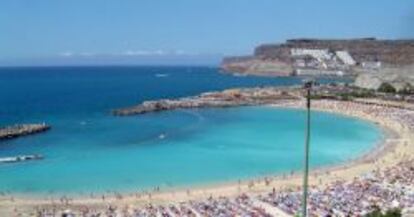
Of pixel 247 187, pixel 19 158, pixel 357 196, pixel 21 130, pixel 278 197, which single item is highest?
pixel 357 196

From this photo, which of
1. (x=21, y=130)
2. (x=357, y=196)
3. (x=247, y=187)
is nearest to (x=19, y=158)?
(x=21, y=130)

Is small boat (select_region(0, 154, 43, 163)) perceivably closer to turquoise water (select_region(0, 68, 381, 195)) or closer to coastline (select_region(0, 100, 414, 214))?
turquoise water (select_region(0, 68, 381, 195))

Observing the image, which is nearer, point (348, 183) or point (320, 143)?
point (348, 183)

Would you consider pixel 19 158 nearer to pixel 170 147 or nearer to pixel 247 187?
pixel 170 147

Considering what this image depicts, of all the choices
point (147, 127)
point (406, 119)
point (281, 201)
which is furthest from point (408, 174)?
point (147, 127)

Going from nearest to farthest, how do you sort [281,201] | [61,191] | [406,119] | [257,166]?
[281,201], [61,191], [257,166], [406,119]

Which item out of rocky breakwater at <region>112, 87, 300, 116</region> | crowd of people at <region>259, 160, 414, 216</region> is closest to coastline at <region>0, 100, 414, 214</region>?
crowd of people at <region>259, 160, 414, 216</region>

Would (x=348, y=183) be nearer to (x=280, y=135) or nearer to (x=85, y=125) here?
(x=280, y=135)
